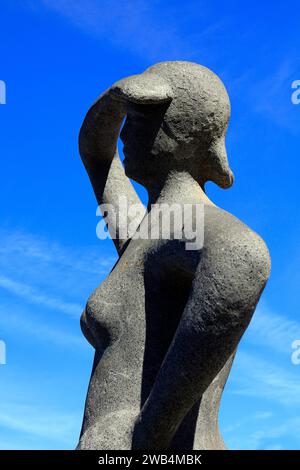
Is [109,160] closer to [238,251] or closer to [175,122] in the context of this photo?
[175,122]

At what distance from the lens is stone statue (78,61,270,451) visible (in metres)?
4.31

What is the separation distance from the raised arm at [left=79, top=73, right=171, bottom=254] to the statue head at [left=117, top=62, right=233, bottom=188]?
37cm

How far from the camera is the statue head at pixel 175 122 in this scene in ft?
17.3

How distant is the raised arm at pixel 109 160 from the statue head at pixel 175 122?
1.21 feet

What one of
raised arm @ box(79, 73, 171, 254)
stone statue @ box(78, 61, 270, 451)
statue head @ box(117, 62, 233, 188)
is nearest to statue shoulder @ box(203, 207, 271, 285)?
stone statue @ box(78, 61, 270, 451)

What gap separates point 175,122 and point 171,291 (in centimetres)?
122

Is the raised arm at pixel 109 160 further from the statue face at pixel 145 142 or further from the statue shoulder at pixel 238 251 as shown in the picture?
the statue shoulder at pixel 238 251

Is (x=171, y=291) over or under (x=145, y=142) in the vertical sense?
under

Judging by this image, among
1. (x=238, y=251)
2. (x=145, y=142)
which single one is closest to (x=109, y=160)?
(x=145, y=142)

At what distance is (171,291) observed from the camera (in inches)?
198

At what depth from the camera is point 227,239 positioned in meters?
4.39

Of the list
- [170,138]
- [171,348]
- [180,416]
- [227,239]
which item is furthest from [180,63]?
[180,416]

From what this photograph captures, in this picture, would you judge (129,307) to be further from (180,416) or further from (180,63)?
(180,63)
